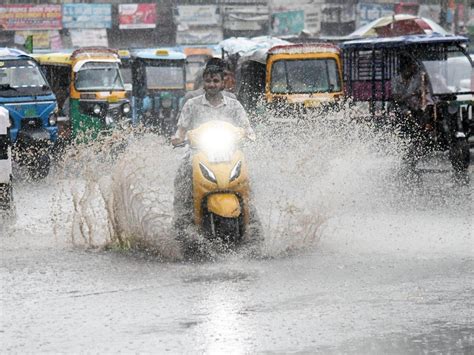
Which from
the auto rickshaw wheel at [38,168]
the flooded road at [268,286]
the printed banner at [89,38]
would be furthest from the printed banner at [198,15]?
the flooded road at [268,286]

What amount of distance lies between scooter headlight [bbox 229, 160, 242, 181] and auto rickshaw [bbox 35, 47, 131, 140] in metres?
15.6

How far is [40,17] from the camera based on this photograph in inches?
1935

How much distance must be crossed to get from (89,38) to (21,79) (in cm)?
3135

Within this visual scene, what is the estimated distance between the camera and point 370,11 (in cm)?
5553

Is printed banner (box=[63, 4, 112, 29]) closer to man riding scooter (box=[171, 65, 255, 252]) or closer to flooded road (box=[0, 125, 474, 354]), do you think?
flooded road (box=[0, 125, 474, 354])

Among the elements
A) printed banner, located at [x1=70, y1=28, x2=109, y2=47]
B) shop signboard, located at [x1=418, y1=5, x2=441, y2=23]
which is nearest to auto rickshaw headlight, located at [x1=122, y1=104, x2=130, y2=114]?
printed banner, located at [x1=70, y1=28, x2=109, y2=47]

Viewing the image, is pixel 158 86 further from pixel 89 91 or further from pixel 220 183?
pixel 220 183

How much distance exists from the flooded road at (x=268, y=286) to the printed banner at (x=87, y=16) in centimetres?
3830

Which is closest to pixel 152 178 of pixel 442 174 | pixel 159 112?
pixel 442 174

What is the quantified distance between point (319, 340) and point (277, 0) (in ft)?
162

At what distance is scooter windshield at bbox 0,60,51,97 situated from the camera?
62.1 feet

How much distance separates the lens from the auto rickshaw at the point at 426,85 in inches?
675

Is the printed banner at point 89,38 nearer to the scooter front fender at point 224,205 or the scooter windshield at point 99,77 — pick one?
the scooter windshield at point 99,77

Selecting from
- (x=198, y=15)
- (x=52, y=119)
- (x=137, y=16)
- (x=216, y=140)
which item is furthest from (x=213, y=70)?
(x=198, y=15)
